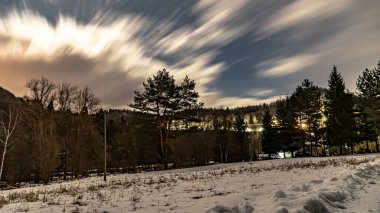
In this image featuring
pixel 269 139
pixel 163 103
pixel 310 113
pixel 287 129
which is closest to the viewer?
pixel 163 103

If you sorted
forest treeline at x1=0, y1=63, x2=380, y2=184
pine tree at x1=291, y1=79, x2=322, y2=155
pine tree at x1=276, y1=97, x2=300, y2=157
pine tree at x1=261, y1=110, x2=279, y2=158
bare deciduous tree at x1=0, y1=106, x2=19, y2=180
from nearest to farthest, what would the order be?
1. bare deciduous tree at x1=0, y1=106, x2=19, y2=180
2. forest treeline at x1=0, y1=63, x2=380, y2=184
3. pine tree at x1=291, y1=79, x2=322, y2=155
4. pine tree at x1=276, y1=97, x2=300, y2=157
5. pine tree at x1=261, y1=110, x2=279, y2=158

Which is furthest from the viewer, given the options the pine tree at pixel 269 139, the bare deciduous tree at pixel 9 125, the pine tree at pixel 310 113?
the pine tree at pixel 269 139

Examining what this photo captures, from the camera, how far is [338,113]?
53.8 metres

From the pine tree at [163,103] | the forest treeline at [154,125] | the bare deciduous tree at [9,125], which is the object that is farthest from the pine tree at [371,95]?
the bare deciduous tree at [9,125]

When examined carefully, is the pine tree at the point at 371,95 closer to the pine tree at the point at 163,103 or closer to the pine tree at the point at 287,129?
the pine tree at the point at 287,129

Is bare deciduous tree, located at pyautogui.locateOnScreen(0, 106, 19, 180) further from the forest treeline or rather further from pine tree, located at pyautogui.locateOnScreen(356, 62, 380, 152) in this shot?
pine tree, located at pyautogui.locateOnScreen(356, 62, 380, 152)

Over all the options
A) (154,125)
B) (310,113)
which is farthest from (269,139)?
(154,125)

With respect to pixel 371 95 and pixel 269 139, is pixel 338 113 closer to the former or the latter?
pixel 371 95

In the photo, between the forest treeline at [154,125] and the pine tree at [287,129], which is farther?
the pine tree at [287,129]

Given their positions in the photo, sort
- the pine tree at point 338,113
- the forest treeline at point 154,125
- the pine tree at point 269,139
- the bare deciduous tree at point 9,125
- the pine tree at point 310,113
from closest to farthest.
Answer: the bare deciduous tree at point 9,125 < the forest treeline at point 154,125 < the pine tree at point 338,113 < the pine tree at point 310,113 < the pine tree at point 269,139

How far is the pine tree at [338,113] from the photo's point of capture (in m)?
52.6

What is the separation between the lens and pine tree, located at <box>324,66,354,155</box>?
5259 cm

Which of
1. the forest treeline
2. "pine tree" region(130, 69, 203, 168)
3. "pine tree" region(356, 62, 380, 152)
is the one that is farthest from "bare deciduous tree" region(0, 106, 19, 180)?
"pine tree" region(356, 62, 380, 152)

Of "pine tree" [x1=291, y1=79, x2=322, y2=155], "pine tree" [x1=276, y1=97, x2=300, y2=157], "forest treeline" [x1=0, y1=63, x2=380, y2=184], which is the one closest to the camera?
"forest treeline" [x1=0, y1=63, x2=380, y2=184]
